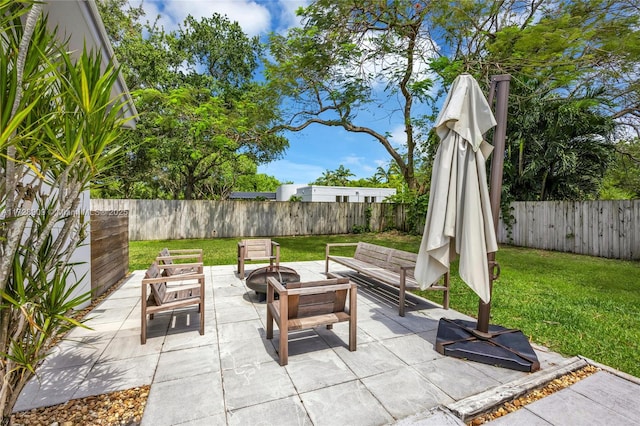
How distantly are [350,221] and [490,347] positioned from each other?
13.1 m

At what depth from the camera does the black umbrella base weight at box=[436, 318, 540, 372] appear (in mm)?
2688

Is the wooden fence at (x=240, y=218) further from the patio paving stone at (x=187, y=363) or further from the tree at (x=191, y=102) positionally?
the patio paving stone at (x=187, y=363)

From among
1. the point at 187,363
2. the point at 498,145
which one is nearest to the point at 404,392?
the point at 187,363

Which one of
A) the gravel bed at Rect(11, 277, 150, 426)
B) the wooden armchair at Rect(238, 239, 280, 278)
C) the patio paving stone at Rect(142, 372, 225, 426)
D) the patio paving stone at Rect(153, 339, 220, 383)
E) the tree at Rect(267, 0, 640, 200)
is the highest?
the tree at Rect(267, 0, 640, 200)

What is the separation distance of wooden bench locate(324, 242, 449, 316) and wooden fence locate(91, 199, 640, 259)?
815 centimetres

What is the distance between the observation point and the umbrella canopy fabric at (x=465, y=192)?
271cm

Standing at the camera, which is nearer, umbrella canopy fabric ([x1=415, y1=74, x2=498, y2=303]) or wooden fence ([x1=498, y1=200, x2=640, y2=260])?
umbrella canopy fabric ([x1=415, y1=74, x2=498, y2=303])

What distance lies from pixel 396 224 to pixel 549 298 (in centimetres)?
1119

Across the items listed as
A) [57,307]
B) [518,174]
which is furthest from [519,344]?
[518,174]

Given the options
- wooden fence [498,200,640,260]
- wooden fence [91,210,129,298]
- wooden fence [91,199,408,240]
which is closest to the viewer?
wooden fence [91,210,129,298]

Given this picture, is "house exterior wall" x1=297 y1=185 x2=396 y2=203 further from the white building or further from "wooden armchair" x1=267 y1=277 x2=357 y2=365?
"wooden armchair" x1=267 y1=277 x2=357 y2=365

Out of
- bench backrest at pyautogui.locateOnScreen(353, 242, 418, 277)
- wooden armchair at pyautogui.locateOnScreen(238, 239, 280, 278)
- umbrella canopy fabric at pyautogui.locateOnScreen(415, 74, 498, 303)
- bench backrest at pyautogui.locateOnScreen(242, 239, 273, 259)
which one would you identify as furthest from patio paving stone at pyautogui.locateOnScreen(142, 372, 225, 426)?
bench backrest at pyautogui.locateOnScreen(242, 239, 273, 259)

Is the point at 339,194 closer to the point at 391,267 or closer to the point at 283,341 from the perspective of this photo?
the point at 391,267

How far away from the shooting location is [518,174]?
12133 mm
